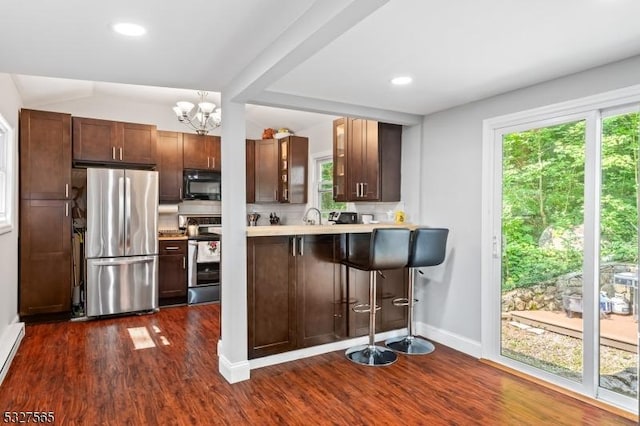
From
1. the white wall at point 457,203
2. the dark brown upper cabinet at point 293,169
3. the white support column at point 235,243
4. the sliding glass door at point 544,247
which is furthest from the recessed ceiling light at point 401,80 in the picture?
the dark brown upper cabinet at point 293,169

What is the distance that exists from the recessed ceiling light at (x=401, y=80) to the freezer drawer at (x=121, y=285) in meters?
3.70

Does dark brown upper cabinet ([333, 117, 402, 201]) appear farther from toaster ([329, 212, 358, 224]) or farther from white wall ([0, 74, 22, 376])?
white wall ([0, 74, 22, 376])

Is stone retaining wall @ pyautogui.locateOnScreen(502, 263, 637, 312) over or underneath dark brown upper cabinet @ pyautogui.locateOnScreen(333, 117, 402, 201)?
underneath

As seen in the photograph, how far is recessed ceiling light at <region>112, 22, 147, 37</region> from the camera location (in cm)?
204

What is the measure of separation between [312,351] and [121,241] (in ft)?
→ 9.23

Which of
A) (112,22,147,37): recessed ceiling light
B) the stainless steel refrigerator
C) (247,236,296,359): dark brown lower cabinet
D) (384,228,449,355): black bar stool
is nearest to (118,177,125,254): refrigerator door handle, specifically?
the stainless steel refrigerator

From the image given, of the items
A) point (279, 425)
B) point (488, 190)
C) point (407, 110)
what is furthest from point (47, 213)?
point (488, 190)

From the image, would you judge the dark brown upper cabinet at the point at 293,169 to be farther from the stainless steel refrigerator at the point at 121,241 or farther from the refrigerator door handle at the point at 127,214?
the refrigerator door handle at the point at 127,214

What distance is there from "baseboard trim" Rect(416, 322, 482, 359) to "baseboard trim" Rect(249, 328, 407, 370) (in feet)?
0.99

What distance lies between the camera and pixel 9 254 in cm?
394

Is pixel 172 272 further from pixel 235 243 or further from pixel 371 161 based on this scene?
pixel 371 161

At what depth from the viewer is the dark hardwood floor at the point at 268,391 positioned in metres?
2.48

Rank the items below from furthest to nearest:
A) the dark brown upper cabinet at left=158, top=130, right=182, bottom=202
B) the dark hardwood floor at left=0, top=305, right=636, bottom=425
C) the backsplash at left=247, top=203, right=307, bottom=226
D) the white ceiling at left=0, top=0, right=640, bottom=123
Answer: the backsplash at left=247, top=203, right=307, bottom=226, the dark brown upper cabinet at left=158, top=130, right=182, bottom=202, the dark hardwood floor at left=0, top=305, right=636, bottom=425, the white ceiling at left=0, top=0, right=640, bottom=123

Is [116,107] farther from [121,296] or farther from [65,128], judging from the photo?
[121,296]
